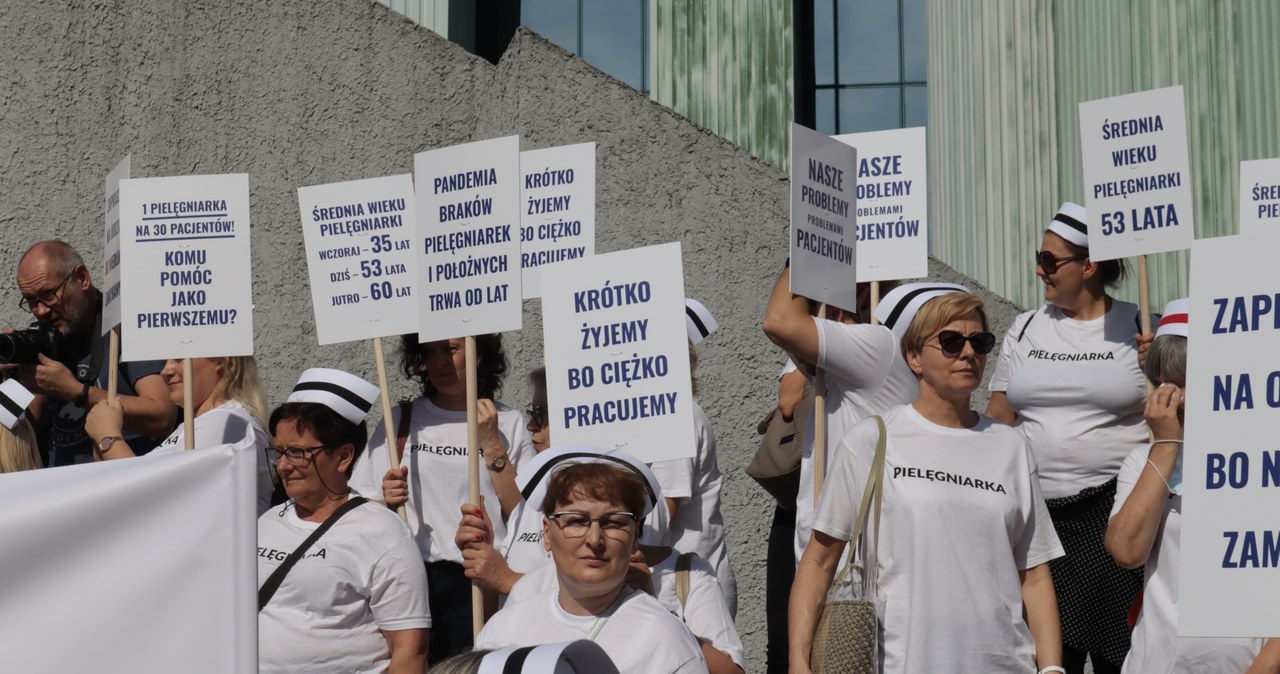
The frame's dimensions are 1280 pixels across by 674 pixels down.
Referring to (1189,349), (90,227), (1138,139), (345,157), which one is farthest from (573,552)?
(90,227)

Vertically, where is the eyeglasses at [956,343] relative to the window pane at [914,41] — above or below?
below

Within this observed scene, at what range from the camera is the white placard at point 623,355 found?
15.8 feet

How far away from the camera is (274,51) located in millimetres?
7992

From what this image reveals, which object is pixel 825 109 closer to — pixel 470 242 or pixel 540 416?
pixel 540 416

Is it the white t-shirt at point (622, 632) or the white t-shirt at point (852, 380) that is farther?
the white t-shirt at point (852, 380)

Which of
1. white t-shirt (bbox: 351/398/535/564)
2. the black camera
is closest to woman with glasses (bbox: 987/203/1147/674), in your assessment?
white t-shirt (bbox: 351/398/535/564)

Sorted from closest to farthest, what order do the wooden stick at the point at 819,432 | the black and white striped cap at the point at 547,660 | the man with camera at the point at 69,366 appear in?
the black and white striped cap at the point at 547,660 → the wooden stick at the point at 819,432 → the man with camera at the point at 69,366

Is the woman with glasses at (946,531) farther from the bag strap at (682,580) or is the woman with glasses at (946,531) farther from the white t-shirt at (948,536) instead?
the bag strap at (682,580)

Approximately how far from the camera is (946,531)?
431 cm

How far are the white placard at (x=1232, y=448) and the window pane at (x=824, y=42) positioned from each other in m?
8.53

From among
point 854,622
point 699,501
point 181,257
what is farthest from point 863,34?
point 854,622

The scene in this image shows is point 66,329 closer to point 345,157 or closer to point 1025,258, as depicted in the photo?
point 345,157

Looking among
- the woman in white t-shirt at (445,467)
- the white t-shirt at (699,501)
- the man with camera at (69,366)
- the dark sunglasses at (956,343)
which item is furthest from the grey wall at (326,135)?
the dark sunglasses at (956,343)

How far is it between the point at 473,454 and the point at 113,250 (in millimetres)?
2043
